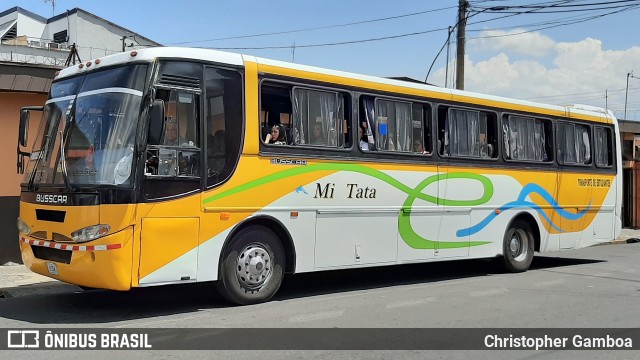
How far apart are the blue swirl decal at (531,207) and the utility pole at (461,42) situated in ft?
19.5

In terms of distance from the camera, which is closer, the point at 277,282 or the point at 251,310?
the point at 251,310

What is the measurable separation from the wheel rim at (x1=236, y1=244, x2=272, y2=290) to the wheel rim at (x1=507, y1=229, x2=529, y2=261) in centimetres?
584

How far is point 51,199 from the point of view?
720 cm

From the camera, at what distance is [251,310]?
25.1ft

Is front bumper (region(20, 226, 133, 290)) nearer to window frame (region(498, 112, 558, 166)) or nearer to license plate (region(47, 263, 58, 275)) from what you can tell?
license plate (region(47, 263, 58, 275))

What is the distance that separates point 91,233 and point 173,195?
1002 millimetres

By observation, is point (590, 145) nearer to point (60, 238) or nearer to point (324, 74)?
point (324, 74)

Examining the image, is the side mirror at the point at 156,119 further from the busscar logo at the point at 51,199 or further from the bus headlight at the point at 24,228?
the bus headlight at the point at 24,228

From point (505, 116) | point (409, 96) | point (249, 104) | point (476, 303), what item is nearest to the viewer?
point (249, 104)

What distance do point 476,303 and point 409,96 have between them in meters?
3.53

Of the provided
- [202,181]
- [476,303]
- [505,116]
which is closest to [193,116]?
[202,181]

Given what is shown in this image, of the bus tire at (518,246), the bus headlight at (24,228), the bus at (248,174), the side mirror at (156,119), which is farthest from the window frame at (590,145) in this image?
the bus headlight at (24,228)

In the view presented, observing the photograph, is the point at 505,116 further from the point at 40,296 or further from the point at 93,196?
the point at 40,296

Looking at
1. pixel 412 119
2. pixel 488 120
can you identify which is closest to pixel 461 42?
pixel 488 120
